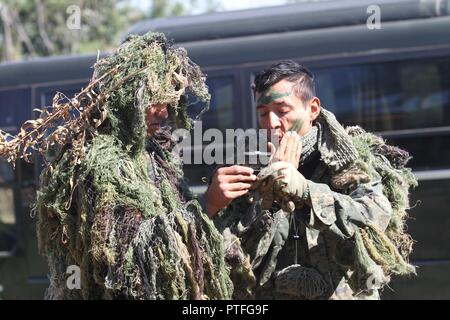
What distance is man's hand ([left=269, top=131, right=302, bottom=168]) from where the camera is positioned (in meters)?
2.37

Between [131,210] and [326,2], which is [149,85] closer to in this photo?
[131,210]

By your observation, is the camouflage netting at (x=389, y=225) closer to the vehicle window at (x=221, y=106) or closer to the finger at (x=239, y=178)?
the finger at (x=239, y=178)

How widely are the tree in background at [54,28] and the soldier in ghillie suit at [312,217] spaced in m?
11.7

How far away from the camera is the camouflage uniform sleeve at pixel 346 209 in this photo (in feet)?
7.73

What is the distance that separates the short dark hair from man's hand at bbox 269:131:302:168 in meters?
0.32

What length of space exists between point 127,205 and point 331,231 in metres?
0.69

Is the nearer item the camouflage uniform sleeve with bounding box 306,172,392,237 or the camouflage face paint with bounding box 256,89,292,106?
the camouflage uniform sleeve with bounding box 306,172,392,237

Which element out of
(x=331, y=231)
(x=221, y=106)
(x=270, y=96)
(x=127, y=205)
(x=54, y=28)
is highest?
(x=54, y=28)

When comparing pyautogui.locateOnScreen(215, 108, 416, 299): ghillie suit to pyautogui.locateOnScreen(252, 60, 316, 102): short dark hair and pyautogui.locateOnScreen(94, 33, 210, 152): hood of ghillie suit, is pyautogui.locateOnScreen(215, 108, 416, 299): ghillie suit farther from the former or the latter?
pyautogui.locateOnScreen(94, 33, 210, 152): hood of ghillie suit

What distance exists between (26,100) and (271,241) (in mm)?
3250

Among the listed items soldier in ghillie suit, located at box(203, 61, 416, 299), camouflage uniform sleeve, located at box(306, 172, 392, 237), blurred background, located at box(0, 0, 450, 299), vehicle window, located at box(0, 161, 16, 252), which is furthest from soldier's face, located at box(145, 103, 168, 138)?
vehicle window, located at box(0, 161, 16, 252)

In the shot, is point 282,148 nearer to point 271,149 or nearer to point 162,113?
point 271,149

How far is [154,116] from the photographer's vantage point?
2523 millimetres

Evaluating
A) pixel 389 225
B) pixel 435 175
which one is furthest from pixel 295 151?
pixel 435 175
